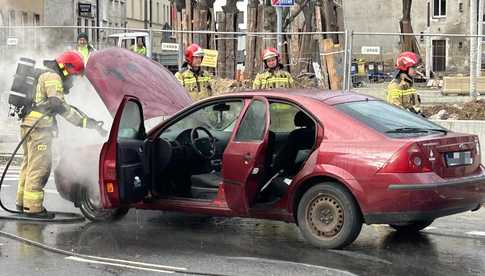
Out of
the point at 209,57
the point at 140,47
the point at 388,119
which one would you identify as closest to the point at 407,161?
the point at 388,119

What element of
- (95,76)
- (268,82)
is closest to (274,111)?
(95,76)

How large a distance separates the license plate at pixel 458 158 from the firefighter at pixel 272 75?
4511 mm

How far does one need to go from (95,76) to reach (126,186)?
1.79 metres

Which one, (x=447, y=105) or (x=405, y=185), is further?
(x=447, y=105)

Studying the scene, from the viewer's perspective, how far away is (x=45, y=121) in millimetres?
8109

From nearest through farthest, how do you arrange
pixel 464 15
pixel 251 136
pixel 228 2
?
pixel 251 136 < pixel 228 2 < pixel 464 15

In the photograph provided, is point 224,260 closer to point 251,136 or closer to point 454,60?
point 251,136

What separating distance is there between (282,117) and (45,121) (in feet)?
8.10

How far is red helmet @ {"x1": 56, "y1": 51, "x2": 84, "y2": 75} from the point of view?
8.09m

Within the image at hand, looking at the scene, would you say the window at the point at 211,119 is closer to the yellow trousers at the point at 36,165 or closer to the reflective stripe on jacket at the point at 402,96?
the yellow trousers at the point at 36,165

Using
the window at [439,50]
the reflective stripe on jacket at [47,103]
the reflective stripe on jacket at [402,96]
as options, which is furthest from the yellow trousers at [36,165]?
the window at [439,50]

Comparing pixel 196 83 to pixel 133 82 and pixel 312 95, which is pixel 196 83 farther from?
pixel 312 95

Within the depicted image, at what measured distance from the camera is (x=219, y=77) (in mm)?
17547

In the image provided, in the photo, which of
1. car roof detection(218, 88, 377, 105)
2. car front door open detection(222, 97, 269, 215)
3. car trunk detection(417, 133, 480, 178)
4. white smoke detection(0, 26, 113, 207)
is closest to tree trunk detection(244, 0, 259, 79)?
white smoke detection(0, 26, 113, 207)
